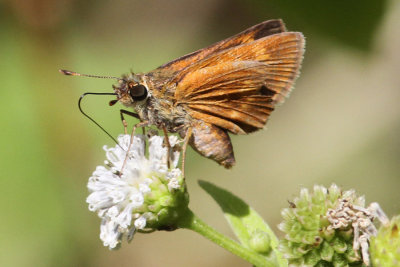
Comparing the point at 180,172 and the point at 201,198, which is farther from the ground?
the point at 180,172

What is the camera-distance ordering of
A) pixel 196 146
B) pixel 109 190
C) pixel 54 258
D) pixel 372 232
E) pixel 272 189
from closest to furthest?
pixel 372 232 < pixel 109 190 < pixel 196 146 < pixel 54 258 < pixel 272 189

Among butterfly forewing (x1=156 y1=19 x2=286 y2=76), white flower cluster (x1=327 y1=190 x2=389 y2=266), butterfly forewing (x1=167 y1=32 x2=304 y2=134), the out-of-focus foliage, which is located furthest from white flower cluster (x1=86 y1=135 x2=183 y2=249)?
the out-of-focus foliage

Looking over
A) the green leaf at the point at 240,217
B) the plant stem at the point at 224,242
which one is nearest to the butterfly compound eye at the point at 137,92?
the green leaf at the point at 240,217

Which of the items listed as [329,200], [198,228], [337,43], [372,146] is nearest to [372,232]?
[329,200]

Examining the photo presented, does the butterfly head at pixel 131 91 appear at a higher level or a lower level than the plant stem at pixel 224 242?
higher

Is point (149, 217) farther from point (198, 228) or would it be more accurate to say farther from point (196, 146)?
point (196, 146)

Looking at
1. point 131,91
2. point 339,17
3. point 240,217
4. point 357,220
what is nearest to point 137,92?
point 131,91

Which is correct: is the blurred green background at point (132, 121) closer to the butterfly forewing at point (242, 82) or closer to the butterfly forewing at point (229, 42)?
the butterfly forewing at point (229, 42)

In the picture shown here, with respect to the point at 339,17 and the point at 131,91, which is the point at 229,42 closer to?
the point at 131,91
